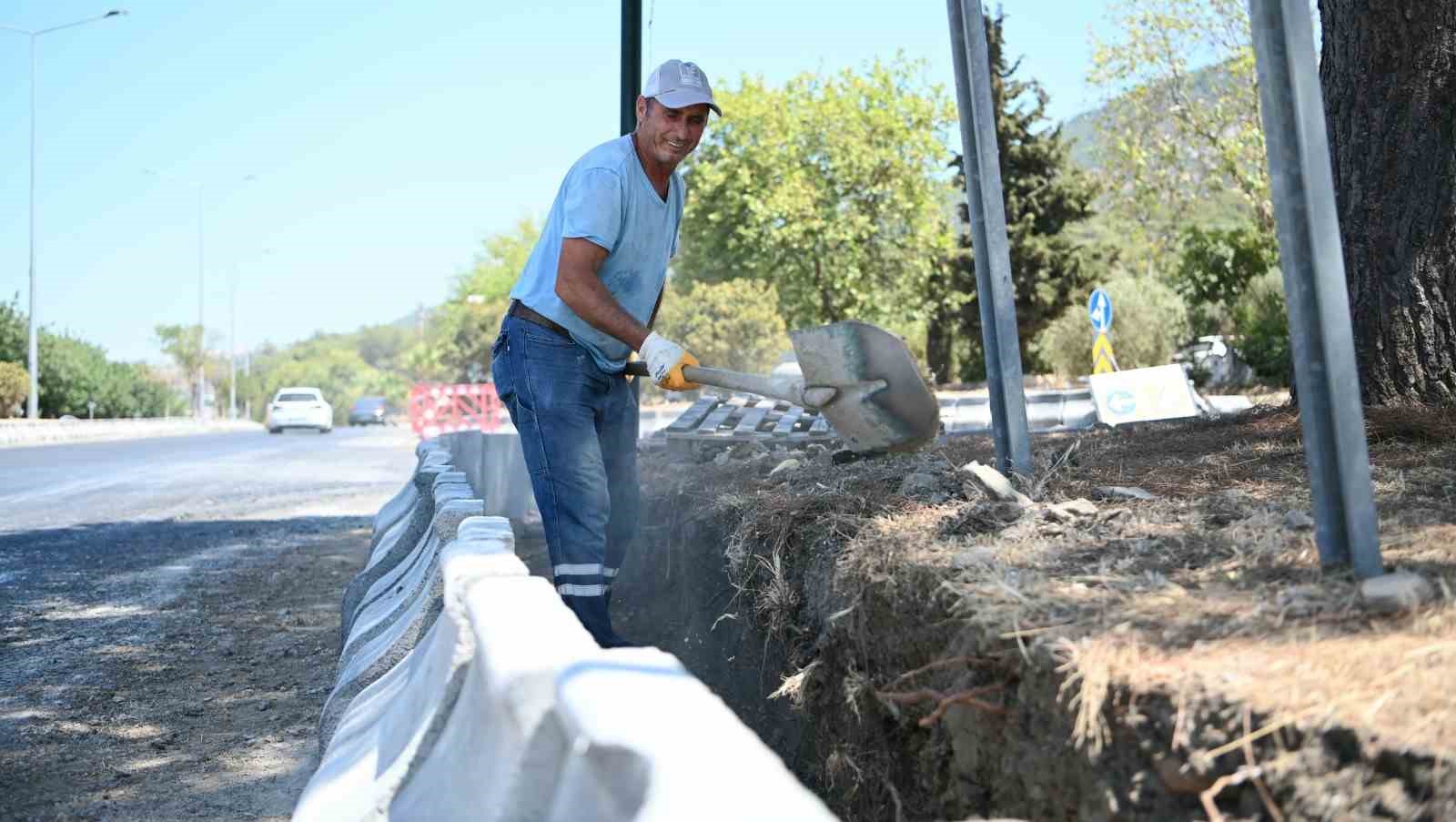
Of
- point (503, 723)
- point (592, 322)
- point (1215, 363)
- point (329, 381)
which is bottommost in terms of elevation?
point (503, 723)

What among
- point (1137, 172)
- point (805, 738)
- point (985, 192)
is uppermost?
point (1137, 172)

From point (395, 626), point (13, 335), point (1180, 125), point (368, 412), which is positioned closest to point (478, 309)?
point (368, 412)

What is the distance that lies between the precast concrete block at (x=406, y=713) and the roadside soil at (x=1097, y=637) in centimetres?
93

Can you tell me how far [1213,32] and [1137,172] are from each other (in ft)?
13.4

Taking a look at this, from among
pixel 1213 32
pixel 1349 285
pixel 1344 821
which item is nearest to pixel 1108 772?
pixel 1344 821

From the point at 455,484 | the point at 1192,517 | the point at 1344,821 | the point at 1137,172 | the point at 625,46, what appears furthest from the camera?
the point at 1137,172

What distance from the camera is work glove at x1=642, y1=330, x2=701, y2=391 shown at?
4555 mm

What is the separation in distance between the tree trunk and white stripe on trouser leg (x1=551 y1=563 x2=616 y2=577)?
3034 millimetres

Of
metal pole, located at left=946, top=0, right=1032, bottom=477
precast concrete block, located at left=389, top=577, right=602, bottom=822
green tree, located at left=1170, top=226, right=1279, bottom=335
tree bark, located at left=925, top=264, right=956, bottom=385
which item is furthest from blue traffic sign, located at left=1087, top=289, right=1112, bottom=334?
tree bark, located at left=925, top=264, right=956, bottom=385

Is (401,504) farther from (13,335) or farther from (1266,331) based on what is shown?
(13,335)

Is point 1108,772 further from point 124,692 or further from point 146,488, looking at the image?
point 146,488

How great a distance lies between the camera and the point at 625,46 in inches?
320

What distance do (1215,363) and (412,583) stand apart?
85.2 feet

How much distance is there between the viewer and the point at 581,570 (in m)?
4.38
